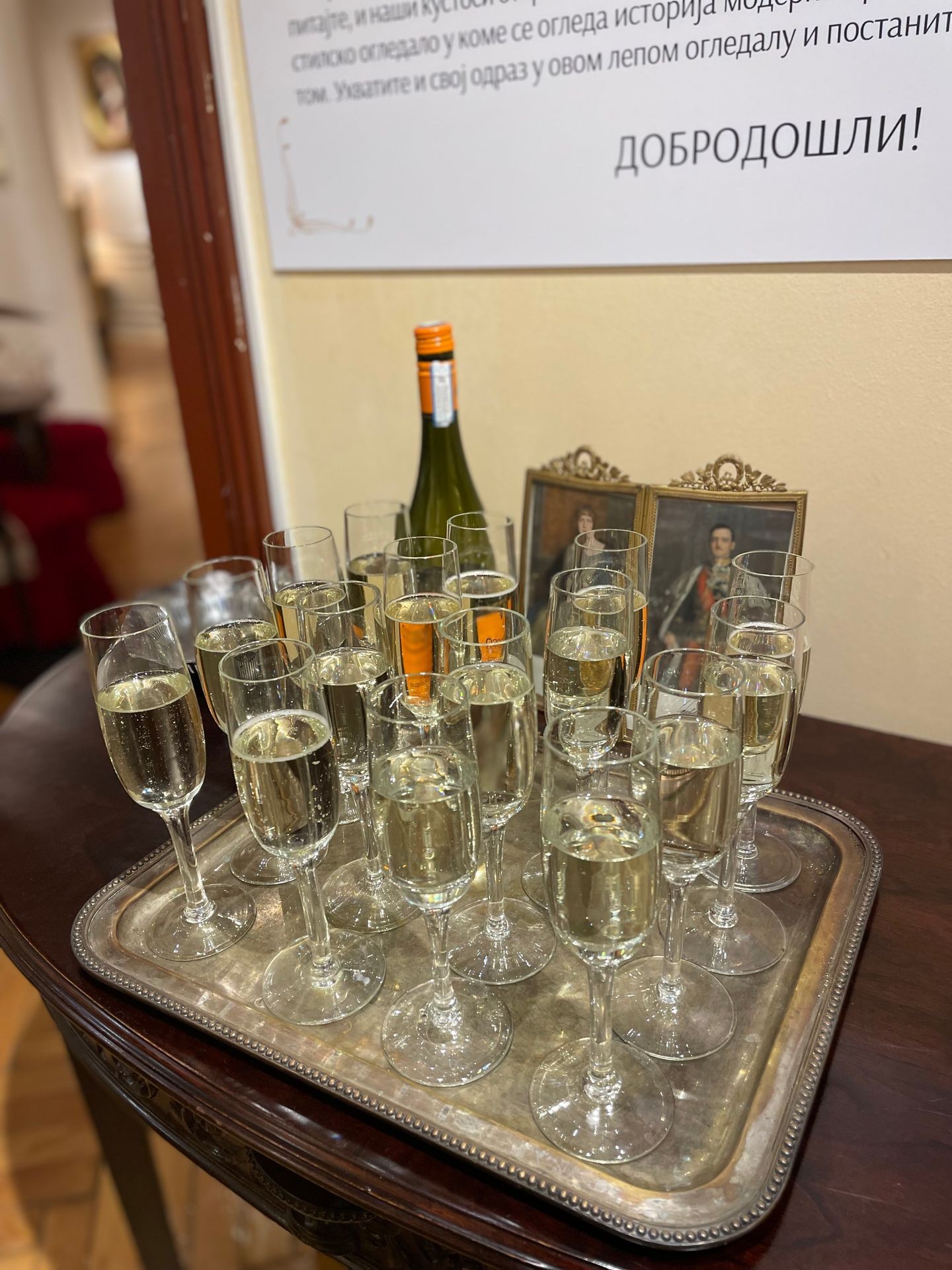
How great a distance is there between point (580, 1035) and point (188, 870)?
39cm

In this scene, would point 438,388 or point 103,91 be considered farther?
Result: point 103,91

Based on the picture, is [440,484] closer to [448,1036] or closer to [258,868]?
[258,868]

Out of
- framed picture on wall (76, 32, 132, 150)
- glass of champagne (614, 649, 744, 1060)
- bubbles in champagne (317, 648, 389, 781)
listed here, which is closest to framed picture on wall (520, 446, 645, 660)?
bubbles in champagne (317, 648, 389, 781)

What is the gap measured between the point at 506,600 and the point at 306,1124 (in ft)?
1.64

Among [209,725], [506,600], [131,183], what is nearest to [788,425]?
[506,600]

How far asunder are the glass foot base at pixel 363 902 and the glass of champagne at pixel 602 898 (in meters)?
0.23

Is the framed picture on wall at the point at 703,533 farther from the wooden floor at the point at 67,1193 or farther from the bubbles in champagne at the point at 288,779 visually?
the wooden floor at the point at 67,1193

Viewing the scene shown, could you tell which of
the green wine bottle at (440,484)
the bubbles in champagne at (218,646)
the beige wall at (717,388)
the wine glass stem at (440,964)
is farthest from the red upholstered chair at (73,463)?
the wine glass stem at (440,964)

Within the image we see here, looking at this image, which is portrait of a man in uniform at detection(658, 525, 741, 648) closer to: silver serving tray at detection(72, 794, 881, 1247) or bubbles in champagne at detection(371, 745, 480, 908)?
silver serving tray at detection(72, 794, 881, 1247)

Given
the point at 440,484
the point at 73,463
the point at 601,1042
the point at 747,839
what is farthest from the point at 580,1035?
the point at 73,463

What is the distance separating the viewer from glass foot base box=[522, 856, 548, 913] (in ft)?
2.85

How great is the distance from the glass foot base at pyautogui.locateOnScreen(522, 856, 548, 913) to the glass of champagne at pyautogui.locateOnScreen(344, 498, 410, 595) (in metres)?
0.35

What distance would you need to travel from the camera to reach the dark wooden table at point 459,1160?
0.58 m

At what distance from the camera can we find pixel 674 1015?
736 mm
